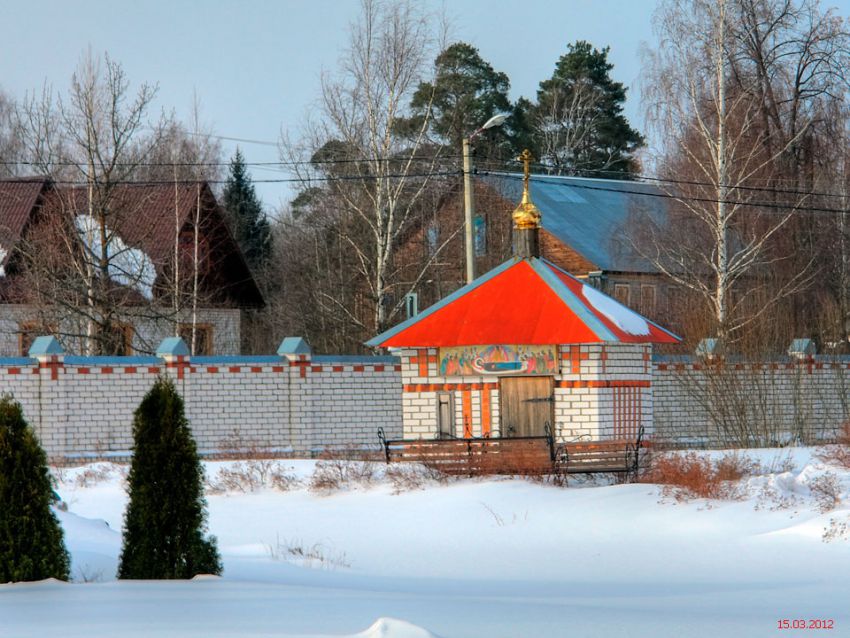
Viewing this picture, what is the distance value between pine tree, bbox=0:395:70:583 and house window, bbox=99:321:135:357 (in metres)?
19.0

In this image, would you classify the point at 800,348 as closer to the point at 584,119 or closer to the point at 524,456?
the point at 524,456

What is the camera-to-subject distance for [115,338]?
3102 cm

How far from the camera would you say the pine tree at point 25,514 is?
→ 11.4m

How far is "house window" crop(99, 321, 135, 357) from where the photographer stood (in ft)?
101

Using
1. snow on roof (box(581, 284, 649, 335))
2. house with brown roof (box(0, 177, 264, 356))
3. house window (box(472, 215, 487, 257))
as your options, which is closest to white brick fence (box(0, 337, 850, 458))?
snow on roof (box(581, 284, 649, 335))

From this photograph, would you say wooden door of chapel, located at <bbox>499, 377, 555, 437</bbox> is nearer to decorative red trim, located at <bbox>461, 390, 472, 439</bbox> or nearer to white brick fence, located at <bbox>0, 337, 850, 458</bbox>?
decorative red trim, located at <bbox>461, 390, 472, 439</bbox>

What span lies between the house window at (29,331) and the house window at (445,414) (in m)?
13.6

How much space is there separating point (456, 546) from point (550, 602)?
503 cm

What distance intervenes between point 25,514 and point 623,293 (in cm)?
3360

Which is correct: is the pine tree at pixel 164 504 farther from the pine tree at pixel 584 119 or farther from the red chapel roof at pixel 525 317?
the pine tree at pixel 584 119

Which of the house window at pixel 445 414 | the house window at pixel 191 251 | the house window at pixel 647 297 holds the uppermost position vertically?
the house window at pixel 191 251

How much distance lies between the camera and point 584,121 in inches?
2311

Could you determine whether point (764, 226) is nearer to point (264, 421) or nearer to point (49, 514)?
point (264, 421)

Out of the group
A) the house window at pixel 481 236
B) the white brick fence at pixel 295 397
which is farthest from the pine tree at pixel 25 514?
the house window at pixel 481 236
